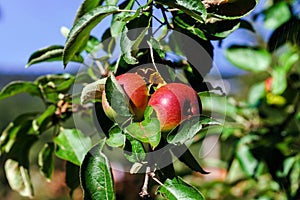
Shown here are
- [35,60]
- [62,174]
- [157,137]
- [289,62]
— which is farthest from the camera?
[62,174]

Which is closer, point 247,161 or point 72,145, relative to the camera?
point 72,145

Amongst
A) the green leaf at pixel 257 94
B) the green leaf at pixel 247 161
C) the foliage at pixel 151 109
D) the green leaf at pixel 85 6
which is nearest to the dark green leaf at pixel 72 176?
the foliage at pixel 151 109

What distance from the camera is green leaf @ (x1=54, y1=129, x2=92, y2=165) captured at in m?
0.95

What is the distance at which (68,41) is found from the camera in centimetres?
72

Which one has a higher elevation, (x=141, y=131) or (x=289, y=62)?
(x=141, y=131)

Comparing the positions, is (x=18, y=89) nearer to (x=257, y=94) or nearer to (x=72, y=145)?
(x=72, y=145)

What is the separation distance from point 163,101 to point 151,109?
2 centimetres

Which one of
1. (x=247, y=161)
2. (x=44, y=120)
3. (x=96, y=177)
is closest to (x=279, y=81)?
(x=247, y=161)

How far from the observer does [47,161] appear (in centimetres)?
109

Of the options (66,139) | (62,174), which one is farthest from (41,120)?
(62,174)

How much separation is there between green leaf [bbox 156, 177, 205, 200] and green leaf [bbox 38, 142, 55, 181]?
1.53 ft

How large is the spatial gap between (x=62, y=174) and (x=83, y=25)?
1.43 m

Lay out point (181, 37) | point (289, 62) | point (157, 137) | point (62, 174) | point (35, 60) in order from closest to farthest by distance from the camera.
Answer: point (157, 137)
point (181, 37)
point (35, 60)
point (289, 62)
point (62, 174)

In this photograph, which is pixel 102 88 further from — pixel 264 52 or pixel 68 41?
pixel 264 52
